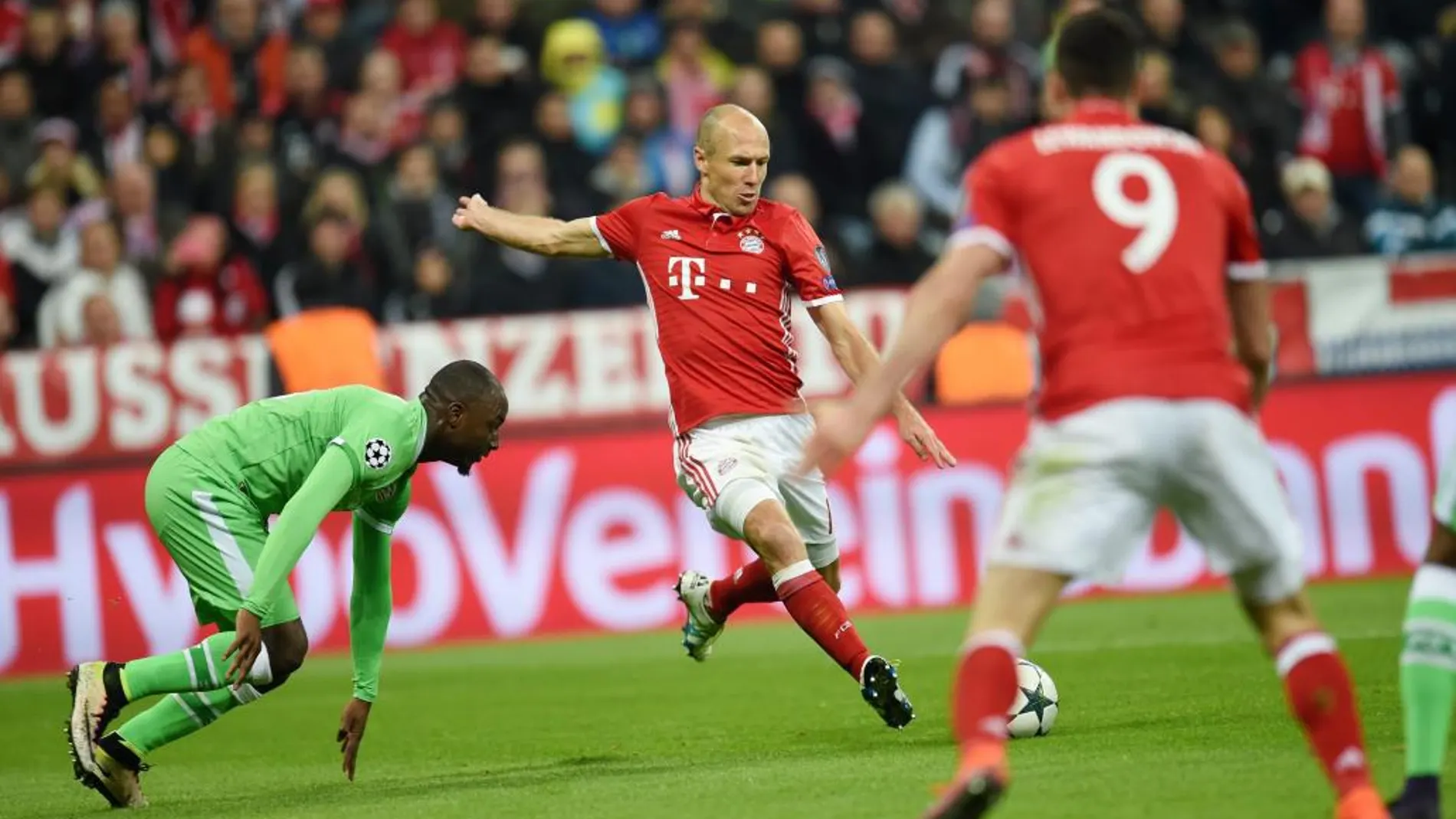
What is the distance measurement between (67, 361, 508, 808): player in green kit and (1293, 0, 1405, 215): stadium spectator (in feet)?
40.2

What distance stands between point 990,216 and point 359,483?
10.9 ft

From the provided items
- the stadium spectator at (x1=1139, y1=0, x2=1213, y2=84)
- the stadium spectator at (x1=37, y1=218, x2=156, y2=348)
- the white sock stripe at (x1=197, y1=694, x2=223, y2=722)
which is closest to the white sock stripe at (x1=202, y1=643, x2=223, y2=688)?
the white sock stripe at (x1=197, y1=694, x2=223, y2=722)

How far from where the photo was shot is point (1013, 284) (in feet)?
56.0

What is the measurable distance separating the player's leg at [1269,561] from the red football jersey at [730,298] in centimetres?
418

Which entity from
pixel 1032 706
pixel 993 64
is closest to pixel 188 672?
pixel 1032 706

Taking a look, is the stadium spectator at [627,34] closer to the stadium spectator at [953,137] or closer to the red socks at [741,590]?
the stadium spectator at [953,137]

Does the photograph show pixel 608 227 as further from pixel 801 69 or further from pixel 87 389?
pixel 801 69

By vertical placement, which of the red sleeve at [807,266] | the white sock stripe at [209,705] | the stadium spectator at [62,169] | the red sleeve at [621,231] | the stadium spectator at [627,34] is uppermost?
the stadium spectator at [627,34]

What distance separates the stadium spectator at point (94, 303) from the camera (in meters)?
17.5

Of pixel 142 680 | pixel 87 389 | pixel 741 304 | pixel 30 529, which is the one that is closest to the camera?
pixel 142 680

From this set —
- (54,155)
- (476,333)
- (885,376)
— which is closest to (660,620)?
(476,333)

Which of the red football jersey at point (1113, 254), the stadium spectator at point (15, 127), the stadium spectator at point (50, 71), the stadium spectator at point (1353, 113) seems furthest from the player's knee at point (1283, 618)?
the stadium spectator at point (50, 71)

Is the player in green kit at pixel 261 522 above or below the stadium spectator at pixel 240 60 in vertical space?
below

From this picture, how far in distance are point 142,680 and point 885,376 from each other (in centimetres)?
406
